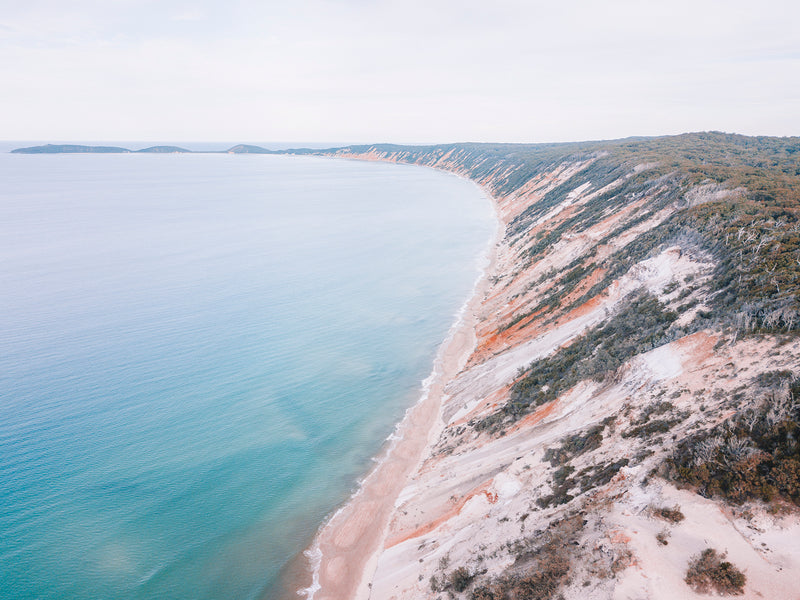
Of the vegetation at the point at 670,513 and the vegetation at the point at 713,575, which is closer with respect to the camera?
the vegetation at the point at 713,575

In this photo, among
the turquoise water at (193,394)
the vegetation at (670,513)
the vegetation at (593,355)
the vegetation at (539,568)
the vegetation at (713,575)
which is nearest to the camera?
the vegetation at (713,575)

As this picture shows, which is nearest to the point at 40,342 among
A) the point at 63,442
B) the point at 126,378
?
the point at 126,378

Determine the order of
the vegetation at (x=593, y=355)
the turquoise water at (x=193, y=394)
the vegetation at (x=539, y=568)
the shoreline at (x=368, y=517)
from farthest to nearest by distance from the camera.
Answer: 1. the vegetation at (x=593, y=355)
2. the turquoise water at (x=193, y=394)
3. the shoreline at (x=368, y=517)
4. the vegetation at (x=539, y=568)

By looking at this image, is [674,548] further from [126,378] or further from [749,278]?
[126,378]

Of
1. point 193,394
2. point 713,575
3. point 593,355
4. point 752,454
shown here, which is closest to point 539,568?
point 713,575

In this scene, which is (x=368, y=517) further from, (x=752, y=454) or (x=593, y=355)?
(x=752, y=454)

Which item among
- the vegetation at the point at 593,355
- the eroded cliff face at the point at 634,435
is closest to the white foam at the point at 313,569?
the eroded cliff face at the point at 634,435

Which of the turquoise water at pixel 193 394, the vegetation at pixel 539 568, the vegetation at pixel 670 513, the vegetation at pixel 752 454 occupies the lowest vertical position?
the turquoise water at pixel 193 394

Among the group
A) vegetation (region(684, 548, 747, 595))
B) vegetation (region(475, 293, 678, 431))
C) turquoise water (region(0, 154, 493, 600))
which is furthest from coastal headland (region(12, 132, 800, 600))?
turquoise water (region(0, 154, 493, 600))

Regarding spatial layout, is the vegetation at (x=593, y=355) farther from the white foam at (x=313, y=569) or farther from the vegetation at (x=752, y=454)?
the white foam at (x=313, y=569)
